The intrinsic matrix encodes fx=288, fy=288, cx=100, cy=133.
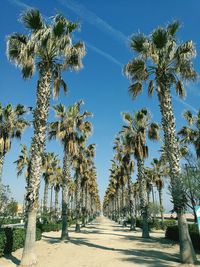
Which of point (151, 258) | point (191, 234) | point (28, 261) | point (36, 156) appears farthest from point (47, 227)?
point (36, 156)

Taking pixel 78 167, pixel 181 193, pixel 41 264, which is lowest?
pixel 41 264

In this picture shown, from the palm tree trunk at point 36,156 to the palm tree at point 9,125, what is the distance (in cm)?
1005

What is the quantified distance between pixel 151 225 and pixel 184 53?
2909 cm

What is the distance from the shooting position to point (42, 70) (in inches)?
602

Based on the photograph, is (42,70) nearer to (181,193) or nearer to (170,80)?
(170,80)

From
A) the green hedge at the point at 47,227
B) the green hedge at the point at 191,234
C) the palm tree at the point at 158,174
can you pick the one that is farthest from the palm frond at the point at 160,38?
the palm tree at the point at 158,174

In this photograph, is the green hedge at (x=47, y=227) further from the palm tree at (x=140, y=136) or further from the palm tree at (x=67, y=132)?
the palm tree at (x=140, y=136)

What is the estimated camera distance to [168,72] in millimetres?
15547

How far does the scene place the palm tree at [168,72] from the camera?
13422 millimetres

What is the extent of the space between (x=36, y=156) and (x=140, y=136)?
14579mm

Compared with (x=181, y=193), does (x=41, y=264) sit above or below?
below

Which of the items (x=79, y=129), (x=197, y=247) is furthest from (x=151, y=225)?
(x=197, y=247)

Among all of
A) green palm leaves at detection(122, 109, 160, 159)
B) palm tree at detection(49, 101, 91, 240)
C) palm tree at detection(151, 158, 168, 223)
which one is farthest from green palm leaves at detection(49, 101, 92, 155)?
palm tree at detection(151, 158, 168, 223)

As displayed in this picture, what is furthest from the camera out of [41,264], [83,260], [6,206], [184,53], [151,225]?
[151,225]
